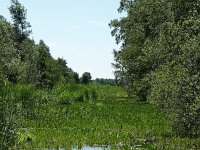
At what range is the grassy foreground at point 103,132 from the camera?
1916 centimetres

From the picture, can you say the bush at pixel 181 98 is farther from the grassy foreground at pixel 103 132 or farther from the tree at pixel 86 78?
the tree at pixel 86 78

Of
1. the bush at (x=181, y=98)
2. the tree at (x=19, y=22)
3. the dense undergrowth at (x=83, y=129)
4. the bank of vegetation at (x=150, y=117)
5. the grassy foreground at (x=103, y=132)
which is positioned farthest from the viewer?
the tree at (x=19, y=22)

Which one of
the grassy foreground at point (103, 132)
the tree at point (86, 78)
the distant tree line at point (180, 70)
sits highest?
the tree at point (86, 78)

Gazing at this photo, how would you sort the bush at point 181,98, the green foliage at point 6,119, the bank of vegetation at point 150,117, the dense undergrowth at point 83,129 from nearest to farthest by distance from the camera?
the green foliage at point 6,119 < the bank of vegetation at point 150,117 < the dense undergrowth at point 83,129 < the bush at point 181,98

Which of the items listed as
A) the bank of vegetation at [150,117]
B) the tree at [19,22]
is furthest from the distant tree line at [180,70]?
the tree at [19,22]

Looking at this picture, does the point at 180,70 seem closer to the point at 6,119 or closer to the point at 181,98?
the point at 181,98

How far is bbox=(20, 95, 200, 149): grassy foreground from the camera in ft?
62.8

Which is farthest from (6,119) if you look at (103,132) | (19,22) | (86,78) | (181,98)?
(86,78)

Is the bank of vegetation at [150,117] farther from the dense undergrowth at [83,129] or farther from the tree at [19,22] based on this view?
the tree at [19,22]

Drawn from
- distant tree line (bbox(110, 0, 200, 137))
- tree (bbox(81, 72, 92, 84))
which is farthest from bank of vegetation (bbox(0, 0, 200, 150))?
tree (bbox(81, 72, 92, 84))

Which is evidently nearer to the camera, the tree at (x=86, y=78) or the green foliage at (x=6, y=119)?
the green foliage at (x=6, y=119)

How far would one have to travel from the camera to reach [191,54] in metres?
21.5

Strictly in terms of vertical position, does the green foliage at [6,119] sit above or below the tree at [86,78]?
below

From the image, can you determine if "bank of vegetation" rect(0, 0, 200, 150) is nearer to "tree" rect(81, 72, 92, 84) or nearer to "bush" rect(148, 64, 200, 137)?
"bush" rect(148, 64, 200, 137)
